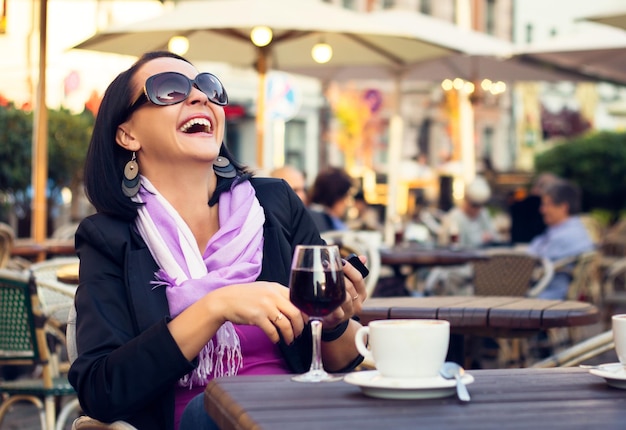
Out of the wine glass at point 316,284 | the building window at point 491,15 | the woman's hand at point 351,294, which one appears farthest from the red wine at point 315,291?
the building window at point 491,15

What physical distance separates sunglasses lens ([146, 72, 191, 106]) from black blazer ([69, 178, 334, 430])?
30 cm

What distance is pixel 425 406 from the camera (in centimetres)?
187

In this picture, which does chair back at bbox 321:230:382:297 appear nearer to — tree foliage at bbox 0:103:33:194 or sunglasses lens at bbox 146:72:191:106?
sunglasses lens at bbox 146:72:191:106

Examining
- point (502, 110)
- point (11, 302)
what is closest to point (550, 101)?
point (502, 110)

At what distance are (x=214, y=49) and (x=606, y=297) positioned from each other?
4.33m

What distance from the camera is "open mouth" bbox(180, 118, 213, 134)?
108 inches

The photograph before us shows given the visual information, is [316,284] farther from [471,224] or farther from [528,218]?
[471,224]

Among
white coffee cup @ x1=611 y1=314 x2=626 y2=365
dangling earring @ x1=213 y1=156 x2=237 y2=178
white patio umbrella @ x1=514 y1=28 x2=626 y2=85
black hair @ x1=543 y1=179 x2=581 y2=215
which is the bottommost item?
white coffee cup @ x1=611 y1=314 x2=626 y2=365

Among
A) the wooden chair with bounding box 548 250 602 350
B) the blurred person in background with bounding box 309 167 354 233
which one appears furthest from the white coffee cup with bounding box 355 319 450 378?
the blurred person in background with bounding box 309 167 354 233

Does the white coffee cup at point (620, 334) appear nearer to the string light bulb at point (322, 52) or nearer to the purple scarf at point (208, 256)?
the purple scarf at point (208, 256)

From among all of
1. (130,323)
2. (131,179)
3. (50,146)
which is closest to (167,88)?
(131,179)

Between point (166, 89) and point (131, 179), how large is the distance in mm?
240

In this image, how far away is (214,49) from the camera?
1103cm

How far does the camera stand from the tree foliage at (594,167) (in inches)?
918
